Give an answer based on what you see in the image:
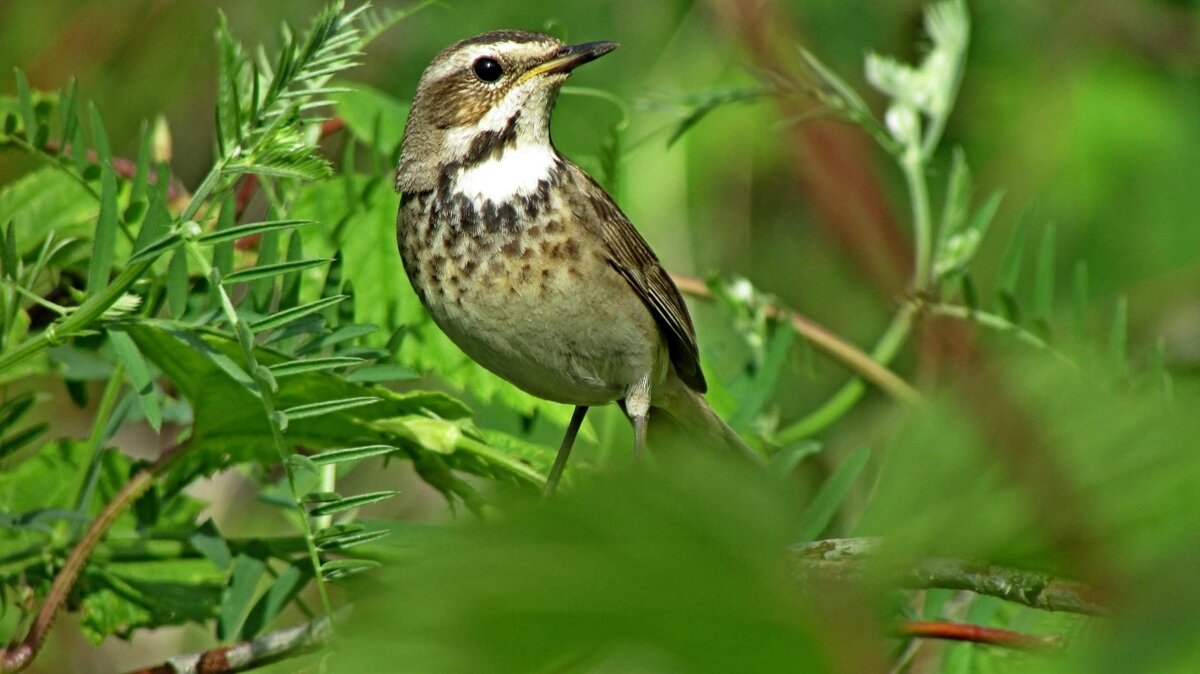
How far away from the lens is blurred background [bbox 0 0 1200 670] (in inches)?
186

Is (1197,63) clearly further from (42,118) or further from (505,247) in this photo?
(42,118)

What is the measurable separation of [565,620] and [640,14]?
17.7 feet

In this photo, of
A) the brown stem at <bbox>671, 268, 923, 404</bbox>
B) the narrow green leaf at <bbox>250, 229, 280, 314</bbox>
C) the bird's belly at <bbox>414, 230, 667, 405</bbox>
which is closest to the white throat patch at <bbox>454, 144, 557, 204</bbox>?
the bird's belly at <bbox>414, 230, 667, 405</bbox>

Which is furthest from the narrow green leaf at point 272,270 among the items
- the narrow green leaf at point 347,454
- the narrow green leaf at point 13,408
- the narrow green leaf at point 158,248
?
the narrow green leaf at point 13,408

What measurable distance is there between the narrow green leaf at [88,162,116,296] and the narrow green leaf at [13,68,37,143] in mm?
366

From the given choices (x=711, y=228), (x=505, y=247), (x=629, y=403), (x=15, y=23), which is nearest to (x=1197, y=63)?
(x=711, y=228)

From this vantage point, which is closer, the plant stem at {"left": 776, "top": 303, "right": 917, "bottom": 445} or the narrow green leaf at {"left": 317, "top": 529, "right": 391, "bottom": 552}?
the narrow green leaf at {"left": 317, "top": 529, "right": 391, "bottom": 552}

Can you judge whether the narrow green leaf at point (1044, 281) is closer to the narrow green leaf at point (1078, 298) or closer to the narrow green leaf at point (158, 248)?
the narrow green leaf at point (1078, 298)

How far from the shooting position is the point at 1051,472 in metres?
0.45

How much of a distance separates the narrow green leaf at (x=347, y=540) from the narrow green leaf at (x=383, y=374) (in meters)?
0.45

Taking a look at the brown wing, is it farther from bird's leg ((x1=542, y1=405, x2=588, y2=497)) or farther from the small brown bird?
bird's leg ((x1=542, y1=405, x2=588, y2=497))

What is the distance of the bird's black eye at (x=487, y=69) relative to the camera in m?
3.39

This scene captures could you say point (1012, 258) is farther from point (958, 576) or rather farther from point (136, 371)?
point (958, 576)

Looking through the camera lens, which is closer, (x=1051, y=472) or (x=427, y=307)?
(x=1051, y=472)
